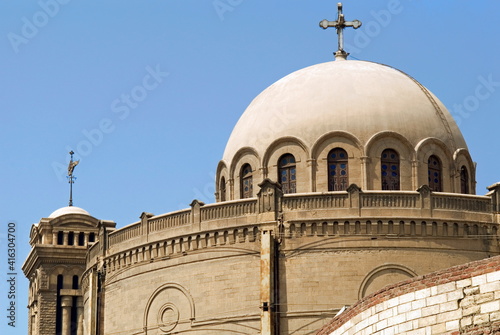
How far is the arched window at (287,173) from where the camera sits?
49188 millimetres

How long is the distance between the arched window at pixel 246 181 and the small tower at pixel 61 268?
44.8 ft

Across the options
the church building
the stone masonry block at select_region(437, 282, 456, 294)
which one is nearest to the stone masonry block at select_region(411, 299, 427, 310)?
the stone masonry block at select_region(437, 282, 456, 294)

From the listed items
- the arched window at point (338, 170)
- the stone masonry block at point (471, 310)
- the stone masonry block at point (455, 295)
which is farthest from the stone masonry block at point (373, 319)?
the arched window at point (338, 170)

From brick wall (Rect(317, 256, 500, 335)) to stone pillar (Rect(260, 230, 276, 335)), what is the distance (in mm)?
22546

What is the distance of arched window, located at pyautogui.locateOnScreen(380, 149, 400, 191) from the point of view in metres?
48.9

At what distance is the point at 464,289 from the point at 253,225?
2688 centimetres

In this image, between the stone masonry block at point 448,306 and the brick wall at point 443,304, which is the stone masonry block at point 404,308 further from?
the stone masonry block at point 448,306

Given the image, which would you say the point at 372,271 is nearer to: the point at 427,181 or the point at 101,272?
the point at 427,181

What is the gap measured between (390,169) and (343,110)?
3.24 m

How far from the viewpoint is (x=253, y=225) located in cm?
4422


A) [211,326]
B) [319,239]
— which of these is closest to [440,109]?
[319,239]

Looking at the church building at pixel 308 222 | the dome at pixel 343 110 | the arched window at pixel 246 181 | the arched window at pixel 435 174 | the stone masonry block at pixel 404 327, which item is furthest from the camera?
the arched window at pixel 246 181

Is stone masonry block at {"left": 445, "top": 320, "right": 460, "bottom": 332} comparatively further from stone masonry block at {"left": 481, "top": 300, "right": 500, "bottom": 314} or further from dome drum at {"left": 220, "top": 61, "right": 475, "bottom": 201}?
dome drum at {"left": 220, "top": 61, "right": 475, "bottom": 201}

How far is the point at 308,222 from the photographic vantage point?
43.8m
